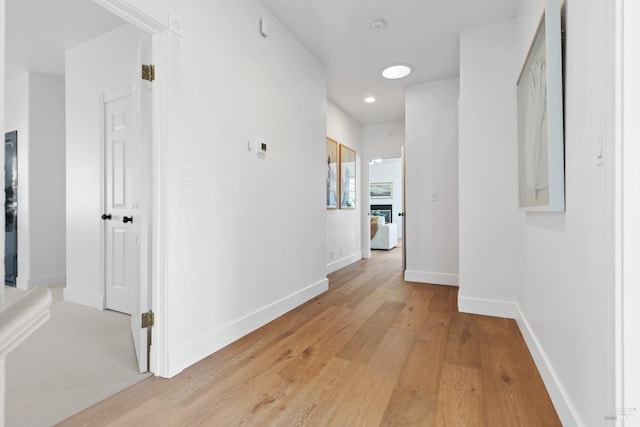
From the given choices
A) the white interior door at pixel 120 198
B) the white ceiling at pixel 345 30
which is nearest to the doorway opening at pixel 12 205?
the white ceiling at pixel 345 30

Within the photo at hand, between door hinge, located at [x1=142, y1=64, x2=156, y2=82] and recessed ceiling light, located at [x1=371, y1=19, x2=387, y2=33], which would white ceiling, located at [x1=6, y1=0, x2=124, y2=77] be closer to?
door hinge, located at [x1=142, y1=64, x2=156, y2=82]

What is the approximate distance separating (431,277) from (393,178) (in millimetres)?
7036

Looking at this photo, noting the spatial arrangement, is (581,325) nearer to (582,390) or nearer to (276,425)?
(582,390)

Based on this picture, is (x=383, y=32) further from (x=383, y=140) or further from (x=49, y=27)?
(x=49, y=27)

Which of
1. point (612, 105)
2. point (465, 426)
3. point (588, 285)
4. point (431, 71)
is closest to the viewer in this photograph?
point (612, 105)

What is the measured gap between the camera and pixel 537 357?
72.6 inches

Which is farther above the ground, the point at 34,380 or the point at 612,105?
the point at 612,105

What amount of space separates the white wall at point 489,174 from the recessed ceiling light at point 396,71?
30.3 inches

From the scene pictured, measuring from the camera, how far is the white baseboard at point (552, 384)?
1.28 m

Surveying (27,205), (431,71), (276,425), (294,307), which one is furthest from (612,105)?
(27,205)

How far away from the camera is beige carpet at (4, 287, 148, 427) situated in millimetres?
1478

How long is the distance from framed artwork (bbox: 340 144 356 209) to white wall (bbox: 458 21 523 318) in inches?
94.2

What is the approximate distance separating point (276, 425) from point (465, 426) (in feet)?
2.70
